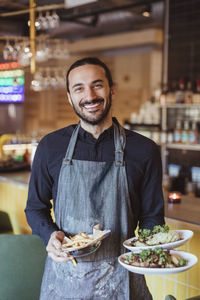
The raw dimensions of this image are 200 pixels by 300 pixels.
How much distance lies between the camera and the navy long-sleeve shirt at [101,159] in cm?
184

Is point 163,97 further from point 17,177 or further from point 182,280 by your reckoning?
point 182,280

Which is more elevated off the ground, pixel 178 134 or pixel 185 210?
pixel 178 134

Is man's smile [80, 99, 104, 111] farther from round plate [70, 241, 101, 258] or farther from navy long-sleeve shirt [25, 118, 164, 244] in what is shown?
round plate [70, 241, 101, 258]

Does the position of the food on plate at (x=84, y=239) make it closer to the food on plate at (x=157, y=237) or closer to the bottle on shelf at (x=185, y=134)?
the food on plate at (x=157, y=237)

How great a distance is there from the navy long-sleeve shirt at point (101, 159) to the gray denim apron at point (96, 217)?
40 millimetres

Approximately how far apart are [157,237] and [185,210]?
1172 mm

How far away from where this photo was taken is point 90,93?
5.89 ft

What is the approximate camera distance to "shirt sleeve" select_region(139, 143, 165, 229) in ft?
6.06

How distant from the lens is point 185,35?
5.96 metres

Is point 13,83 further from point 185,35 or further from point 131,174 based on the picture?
point 131,174

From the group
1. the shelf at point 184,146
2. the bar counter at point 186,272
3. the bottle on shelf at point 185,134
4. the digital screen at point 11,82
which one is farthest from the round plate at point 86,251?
the digital screen at point 11,82

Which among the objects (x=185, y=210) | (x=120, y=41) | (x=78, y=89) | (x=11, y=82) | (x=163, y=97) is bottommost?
(x=185, y=210)

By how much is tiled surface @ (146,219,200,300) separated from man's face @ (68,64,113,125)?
3.32 ft

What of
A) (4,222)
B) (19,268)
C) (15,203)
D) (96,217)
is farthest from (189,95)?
(96,217)
